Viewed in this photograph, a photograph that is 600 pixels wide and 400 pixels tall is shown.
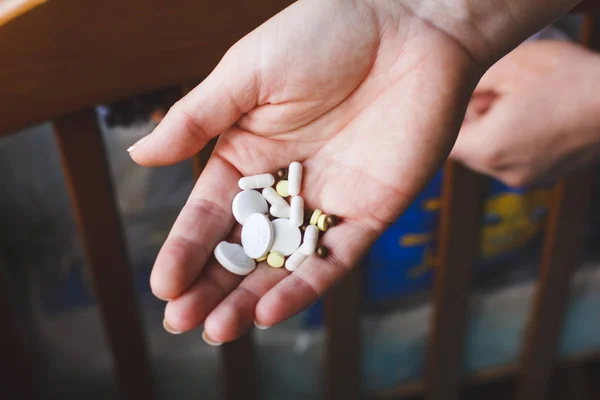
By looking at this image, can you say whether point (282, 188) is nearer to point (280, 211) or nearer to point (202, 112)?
point (280, 211)

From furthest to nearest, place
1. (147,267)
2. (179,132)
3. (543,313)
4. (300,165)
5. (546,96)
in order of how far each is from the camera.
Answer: (543,313)
(147,267)
(546,96)
(300,165)
(179,132)

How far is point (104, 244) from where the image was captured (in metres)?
0.82

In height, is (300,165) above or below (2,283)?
above

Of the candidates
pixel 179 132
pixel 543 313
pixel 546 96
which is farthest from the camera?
pixel 543 313

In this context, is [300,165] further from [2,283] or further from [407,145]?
[2,283]

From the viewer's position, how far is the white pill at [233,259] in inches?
26.0

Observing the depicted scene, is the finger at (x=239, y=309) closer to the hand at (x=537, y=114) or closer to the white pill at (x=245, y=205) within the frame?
the white pill at (x=245, y=205)

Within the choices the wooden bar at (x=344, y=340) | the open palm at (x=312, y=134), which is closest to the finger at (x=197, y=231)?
the open palm at (x=312, y=134)

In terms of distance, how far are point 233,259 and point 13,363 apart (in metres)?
0.47

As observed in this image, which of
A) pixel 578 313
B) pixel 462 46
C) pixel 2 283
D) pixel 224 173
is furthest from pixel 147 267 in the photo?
pixel 578 313

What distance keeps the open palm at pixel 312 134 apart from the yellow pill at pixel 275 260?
0.01 metres

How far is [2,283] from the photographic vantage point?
0.85 metres

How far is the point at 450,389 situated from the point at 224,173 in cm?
74

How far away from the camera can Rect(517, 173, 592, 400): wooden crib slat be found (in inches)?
41.0
